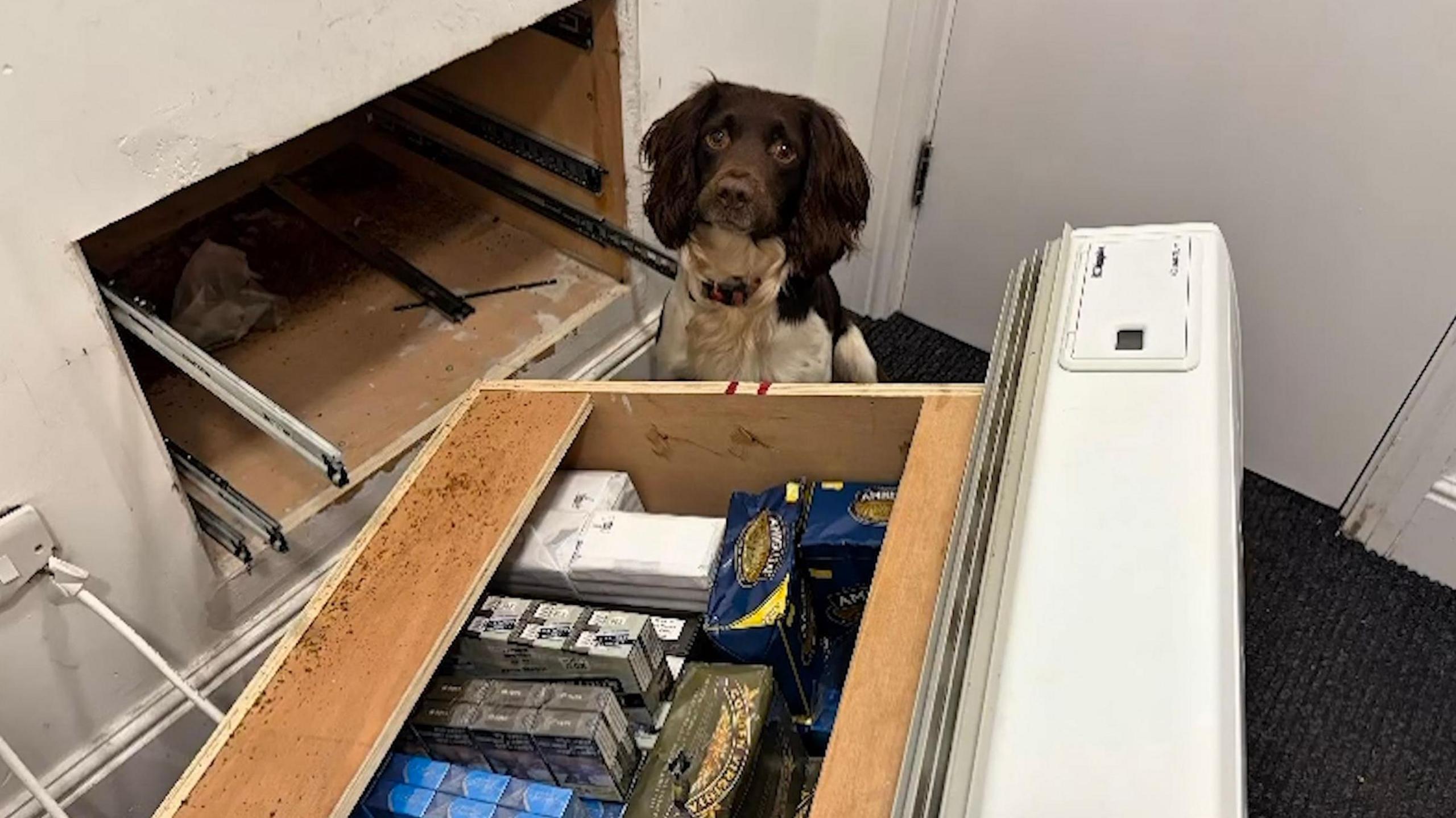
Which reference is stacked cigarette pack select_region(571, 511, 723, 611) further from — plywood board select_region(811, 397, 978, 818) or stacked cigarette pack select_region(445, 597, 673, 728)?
plywood board select_region(811, 397, 978, 818)

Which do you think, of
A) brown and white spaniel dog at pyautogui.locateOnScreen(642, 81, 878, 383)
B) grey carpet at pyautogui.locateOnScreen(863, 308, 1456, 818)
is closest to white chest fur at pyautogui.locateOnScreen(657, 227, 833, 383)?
brown and white spaniel dog at pyautogui.locateOnScreen(642, 81, 878, 383)

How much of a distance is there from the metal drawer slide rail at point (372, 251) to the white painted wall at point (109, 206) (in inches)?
21.1

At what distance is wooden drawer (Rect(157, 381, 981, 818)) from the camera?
751mm

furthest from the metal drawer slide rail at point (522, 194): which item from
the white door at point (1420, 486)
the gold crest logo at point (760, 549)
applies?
the white door at point (1420, 486)

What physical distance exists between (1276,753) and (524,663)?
1.01 m

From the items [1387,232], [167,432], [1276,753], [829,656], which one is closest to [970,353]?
[1387,232]

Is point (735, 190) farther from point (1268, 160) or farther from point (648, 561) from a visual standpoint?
point (1268, 160)

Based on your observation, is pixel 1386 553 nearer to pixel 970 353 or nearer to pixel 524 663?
pixel 970 353

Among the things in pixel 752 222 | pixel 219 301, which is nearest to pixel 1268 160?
pixel 752 222

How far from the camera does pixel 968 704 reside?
591mm

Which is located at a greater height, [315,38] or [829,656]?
[315,38]

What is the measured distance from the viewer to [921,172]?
184 centimetres

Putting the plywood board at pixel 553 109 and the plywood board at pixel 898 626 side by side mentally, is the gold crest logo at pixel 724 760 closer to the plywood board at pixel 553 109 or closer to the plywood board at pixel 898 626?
the plywood board at pixel 898 626

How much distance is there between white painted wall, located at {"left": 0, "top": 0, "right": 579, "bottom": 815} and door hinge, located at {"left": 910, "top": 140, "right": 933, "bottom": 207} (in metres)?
0.84
